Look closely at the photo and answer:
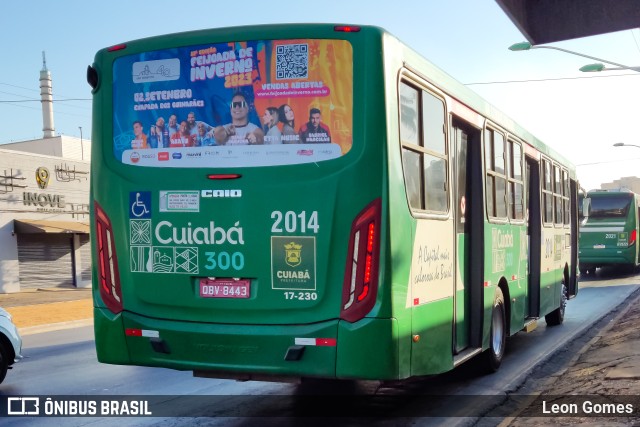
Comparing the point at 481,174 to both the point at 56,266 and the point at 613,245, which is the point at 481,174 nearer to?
the point at 613,245

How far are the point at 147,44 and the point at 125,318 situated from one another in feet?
7.74

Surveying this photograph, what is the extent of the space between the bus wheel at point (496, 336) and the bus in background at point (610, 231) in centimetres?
2019

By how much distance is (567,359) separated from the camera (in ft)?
34.1

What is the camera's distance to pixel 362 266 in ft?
18.3

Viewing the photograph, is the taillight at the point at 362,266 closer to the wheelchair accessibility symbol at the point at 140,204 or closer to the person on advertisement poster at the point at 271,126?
the person on advertisement poster at the point at 271,126

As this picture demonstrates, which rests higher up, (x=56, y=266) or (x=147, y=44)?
(x=147, y=44)

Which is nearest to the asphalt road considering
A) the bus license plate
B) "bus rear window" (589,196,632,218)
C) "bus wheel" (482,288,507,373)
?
"bus wheel" (482,288,507,373)

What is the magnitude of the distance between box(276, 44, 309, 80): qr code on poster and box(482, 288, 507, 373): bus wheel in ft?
14.1

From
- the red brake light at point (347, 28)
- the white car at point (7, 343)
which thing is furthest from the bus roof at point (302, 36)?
the white car at point (7, 343)

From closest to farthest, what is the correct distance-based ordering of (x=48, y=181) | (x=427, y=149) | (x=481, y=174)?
1. (x=427, y=149)
2. (x=481, y=174)
3. (x=48, y=181)

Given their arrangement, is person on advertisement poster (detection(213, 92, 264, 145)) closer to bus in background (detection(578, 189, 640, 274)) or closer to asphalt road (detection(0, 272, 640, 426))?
asphalt road (detection(0, 272, 640, 426))

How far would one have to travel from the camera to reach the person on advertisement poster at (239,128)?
5.94m

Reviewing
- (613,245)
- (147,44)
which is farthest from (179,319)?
(613,245)

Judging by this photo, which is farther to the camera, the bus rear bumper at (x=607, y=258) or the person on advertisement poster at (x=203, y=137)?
the bus rear bumper at (x=607, y=258)
